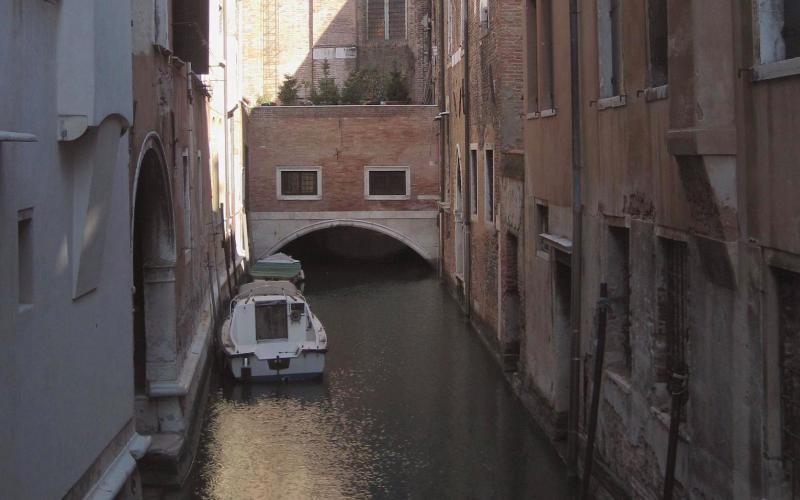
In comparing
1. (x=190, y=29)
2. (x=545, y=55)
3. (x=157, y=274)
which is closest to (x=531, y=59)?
(x=545, y=55)

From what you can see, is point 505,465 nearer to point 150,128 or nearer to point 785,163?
point 150,128

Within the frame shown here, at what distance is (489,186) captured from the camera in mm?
17172

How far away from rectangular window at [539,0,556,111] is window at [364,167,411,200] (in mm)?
16411

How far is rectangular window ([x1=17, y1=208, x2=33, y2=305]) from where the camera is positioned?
545 cm

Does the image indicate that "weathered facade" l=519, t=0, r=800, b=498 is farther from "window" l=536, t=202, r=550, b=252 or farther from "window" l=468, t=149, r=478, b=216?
"window" l=468, t=149, r=478, b=216

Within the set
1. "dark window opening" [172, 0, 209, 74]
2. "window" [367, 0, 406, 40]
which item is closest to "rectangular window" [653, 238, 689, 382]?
"dark window opening" [172, 0, 209, 74]

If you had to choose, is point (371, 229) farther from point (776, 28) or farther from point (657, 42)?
point (776, 28)

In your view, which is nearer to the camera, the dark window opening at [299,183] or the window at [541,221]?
the window at [541,221]

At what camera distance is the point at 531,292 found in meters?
12.2

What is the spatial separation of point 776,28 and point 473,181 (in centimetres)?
1369

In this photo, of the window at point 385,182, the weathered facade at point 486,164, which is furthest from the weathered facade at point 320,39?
the weathered facade at point 486,164

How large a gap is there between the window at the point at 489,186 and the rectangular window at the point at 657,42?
934 centimetres

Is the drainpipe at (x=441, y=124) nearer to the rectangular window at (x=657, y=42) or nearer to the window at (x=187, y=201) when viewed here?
the window at (x=187, y=201)

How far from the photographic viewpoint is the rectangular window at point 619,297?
8.56 m
